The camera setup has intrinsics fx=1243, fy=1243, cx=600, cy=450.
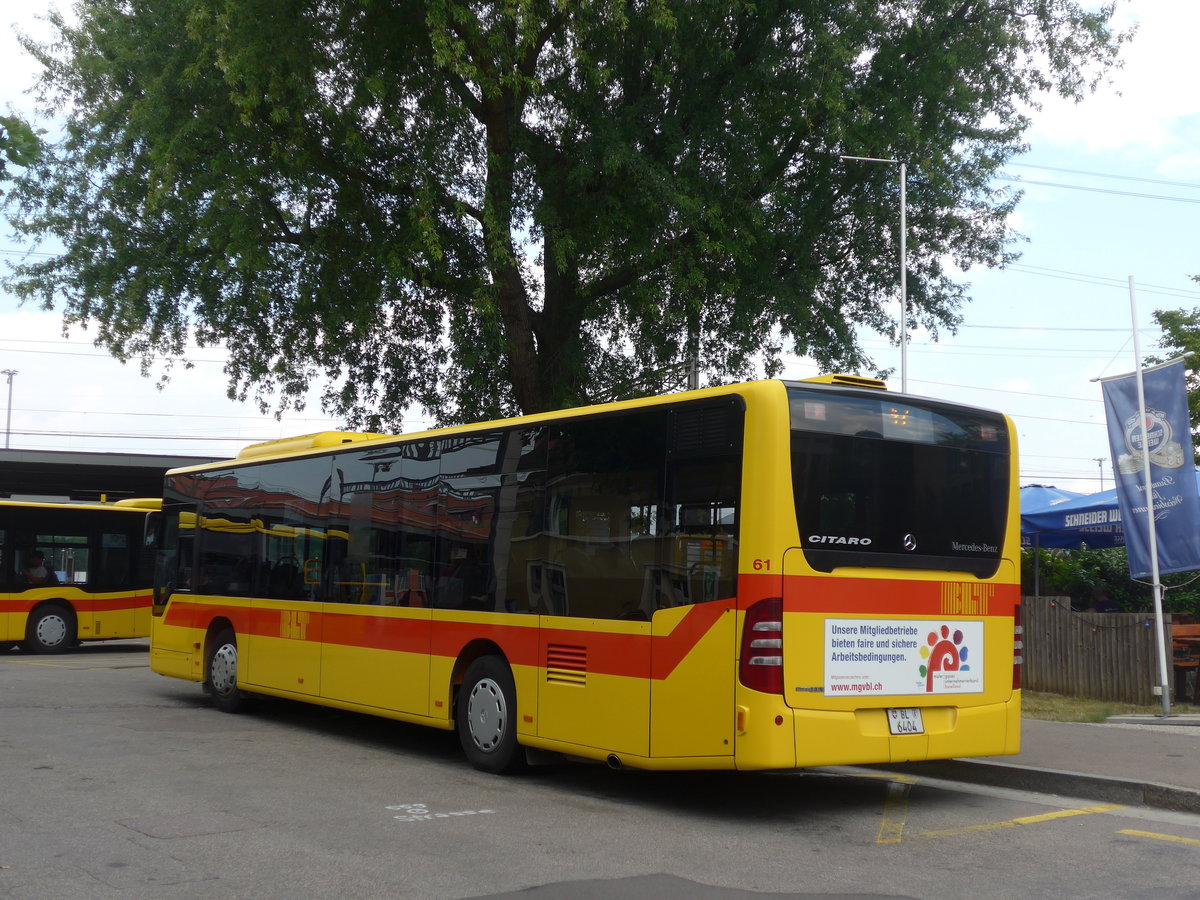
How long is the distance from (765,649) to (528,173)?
11.7m

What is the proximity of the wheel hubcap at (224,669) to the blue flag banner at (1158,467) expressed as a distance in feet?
34.2

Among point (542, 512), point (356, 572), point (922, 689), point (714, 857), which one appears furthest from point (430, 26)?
point (714, 857)

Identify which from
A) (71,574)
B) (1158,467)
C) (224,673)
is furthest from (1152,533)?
(71,574)

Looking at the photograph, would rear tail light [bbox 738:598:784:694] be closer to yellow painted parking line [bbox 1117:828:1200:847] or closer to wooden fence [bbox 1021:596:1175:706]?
yellow painted parking line [bbox 1117:828:1200:847]

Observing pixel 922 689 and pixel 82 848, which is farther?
pixel 922 689

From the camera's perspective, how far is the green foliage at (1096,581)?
18.3 m

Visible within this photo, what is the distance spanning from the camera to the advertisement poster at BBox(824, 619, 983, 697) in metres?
8.30

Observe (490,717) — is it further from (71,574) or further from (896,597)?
(71,574)

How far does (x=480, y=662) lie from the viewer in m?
10.4

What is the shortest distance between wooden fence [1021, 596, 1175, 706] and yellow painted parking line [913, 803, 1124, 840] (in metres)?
5.68

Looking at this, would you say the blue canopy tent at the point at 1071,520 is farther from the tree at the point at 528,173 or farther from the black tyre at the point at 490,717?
the black tyre at the point at 490,717

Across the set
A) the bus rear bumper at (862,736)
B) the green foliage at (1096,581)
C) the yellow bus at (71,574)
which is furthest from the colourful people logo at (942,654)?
the yellow bus at (71,574)

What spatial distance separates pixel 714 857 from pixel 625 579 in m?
2.34

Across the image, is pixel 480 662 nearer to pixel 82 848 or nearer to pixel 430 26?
pixel 82 848
